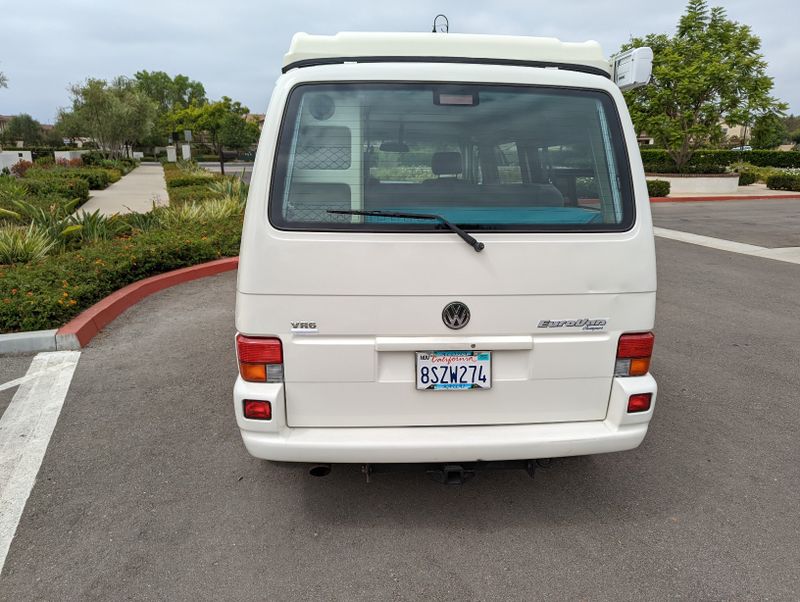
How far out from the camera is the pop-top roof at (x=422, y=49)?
2.56 meters

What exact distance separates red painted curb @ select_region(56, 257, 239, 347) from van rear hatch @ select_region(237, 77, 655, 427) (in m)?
3.63

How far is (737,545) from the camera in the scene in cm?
270

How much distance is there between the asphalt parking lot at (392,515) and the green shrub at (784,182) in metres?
24.5

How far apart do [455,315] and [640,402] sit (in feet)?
3.16

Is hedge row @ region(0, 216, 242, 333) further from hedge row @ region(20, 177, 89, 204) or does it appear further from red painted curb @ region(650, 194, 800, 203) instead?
red painted curb @ region(650, 194, 800, 203)

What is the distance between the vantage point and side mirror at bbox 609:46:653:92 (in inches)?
112

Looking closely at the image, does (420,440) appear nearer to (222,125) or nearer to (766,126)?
(766,126)

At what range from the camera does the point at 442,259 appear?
2.44 metres

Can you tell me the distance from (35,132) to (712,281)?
8939cm

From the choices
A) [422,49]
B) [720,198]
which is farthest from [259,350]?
[720,198]

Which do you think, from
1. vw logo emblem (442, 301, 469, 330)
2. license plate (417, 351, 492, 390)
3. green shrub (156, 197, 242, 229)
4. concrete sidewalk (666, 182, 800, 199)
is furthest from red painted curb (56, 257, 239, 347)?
concrete sidewalk (666, 182, 800, 199)

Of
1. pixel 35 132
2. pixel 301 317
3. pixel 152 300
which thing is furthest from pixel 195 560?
pixel 35 132

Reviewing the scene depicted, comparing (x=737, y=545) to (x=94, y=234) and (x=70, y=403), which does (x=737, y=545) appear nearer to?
(x=70, y=403)

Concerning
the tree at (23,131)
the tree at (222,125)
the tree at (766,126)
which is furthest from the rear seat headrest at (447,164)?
the tree at (23,131)
